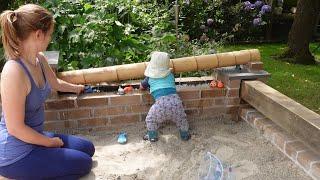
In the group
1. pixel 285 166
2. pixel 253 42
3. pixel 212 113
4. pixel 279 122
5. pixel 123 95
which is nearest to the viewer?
pixel 285 166

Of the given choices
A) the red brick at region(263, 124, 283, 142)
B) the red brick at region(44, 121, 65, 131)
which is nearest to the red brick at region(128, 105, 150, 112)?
the red brick at region(44, 121, 65, 131)

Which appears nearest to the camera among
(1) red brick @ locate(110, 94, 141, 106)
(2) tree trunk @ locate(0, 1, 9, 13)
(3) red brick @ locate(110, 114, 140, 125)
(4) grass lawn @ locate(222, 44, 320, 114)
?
(1) red brick @ locate(110, 94, 141, 106)

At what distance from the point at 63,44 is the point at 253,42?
234 inches

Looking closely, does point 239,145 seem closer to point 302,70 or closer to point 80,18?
point 80,18

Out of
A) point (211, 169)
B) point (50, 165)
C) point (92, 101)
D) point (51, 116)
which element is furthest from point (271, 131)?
point (51, 116)

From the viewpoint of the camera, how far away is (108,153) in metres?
3.19

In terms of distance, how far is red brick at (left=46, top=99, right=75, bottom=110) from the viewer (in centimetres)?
337

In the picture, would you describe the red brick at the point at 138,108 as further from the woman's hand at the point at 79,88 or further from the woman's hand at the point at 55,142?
the woman's hand at the point at 55,142

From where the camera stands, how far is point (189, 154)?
3.12 meters

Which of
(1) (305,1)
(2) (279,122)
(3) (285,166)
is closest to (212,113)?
(2) (279,122)

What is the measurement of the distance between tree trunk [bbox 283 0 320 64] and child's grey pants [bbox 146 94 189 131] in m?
4.59

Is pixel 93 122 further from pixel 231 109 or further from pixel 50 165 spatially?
pixel 231 109

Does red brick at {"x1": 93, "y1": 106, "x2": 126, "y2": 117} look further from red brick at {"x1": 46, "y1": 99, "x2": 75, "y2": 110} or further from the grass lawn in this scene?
the grass lawn

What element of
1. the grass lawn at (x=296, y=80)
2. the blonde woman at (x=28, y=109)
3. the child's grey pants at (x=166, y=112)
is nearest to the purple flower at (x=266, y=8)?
the grass lawn at (x=296, y=80)
